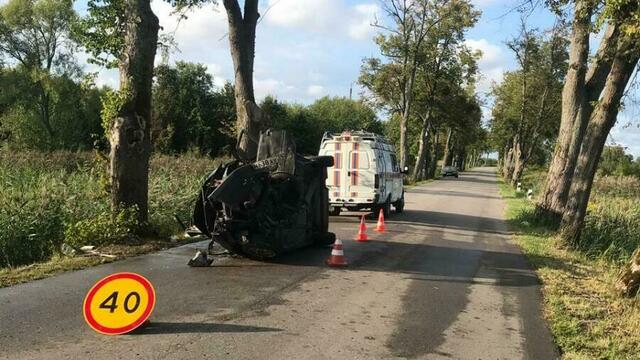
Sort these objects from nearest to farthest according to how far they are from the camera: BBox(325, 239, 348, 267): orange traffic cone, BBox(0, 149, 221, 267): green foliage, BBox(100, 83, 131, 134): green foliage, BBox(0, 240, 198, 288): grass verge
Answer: BBox(0, 240, 198, 288): grass verge < BBox(325, 239, 348, 267): orange traffic cone < BBox(0, 149, 221, 267): green foliage < BBox(100, 83, 131, 134): green foliage

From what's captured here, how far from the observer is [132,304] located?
5863 millimetres

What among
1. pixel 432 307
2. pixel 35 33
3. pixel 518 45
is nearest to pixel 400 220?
pixel 432 307

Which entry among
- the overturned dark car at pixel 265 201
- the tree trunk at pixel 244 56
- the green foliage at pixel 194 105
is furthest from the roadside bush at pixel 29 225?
the green foliage at pixel 194 105

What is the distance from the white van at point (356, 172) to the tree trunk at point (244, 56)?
286 centimetres

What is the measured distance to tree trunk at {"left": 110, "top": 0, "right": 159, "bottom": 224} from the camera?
11031mm

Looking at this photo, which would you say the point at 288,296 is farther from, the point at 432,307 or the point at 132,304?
the point at 132,304

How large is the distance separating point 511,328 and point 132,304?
164 inches

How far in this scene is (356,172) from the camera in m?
19.2

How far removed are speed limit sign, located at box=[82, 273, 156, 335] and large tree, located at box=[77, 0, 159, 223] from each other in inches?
218

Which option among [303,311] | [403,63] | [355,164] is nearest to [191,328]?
[303,311]

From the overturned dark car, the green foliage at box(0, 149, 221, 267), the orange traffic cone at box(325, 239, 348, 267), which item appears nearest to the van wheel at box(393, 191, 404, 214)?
the green foliage at box(0, 149, 221, 267)

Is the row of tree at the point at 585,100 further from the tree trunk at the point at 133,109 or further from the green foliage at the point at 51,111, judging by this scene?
the green foliage at the point at 51,111

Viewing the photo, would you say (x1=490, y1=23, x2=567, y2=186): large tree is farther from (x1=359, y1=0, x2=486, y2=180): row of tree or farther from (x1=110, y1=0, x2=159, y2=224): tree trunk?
(x1=110, y1=0, x2=159, y2=224): tree trunk

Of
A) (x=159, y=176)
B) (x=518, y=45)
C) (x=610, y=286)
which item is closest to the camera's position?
(x=610, y=286)
